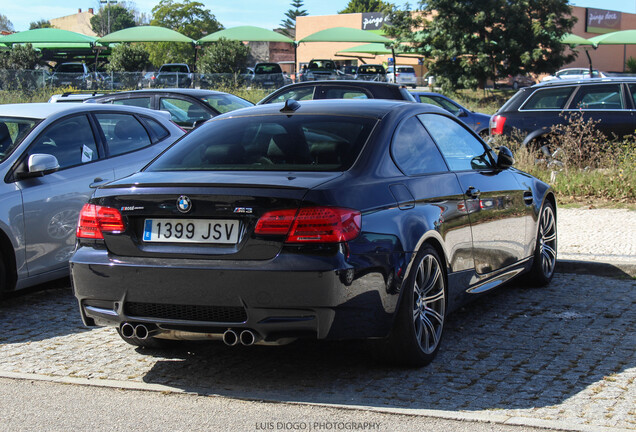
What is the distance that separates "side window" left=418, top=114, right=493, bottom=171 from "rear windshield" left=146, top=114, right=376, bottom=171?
31.7 inches

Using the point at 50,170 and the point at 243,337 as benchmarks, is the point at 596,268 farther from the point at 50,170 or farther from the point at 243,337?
the point at 50,170

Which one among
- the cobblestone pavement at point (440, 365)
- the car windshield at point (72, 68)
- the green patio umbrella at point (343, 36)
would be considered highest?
the green patio umbrella at point (343, 36)

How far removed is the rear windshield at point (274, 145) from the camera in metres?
4.94

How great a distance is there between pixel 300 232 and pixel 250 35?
35.8 meters

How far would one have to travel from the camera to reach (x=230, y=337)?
4441 millimetres

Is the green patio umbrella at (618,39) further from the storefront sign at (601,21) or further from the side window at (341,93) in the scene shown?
the storefront sign at (601,21)

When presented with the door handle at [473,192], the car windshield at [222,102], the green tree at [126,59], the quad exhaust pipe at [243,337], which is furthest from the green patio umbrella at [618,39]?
the quad exhaust pipe at [243,337]

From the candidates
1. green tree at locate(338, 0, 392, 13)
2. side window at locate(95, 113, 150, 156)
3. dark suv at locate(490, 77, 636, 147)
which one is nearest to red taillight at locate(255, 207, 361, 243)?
side window at locate(95, 113, 150, 156)

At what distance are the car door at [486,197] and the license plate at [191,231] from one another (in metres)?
→ 1.93

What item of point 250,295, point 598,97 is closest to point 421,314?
point 250,295

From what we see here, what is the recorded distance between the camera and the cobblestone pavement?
4434 mm

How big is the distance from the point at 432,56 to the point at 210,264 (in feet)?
134

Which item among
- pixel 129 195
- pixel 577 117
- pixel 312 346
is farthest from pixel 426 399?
pixel 577 117

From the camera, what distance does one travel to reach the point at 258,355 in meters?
5.36
